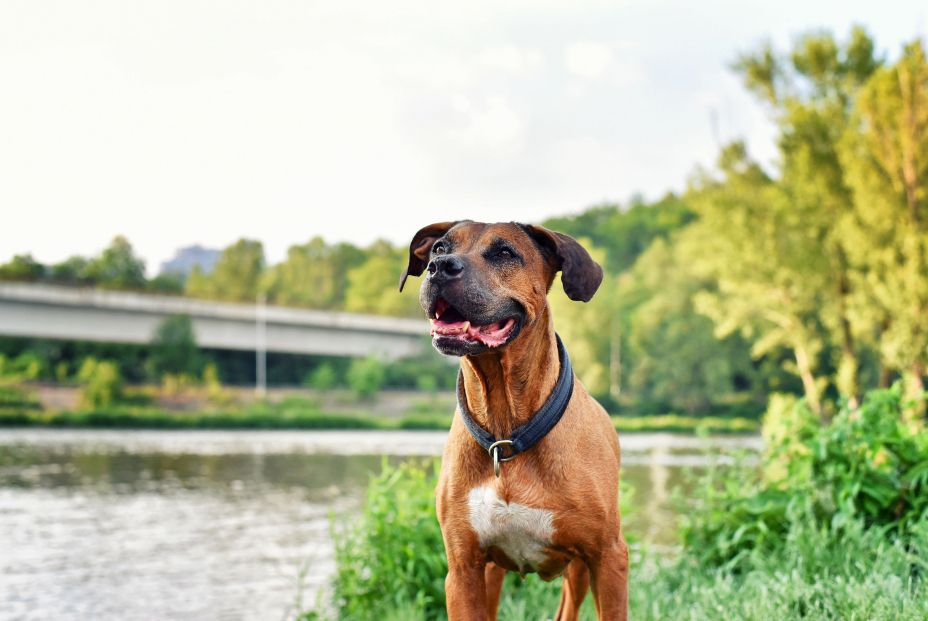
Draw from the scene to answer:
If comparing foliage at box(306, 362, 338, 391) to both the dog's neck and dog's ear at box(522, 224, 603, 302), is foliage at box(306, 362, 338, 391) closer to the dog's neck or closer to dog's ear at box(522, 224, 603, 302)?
the dog's neck

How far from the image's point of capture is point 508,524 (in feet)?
11.0

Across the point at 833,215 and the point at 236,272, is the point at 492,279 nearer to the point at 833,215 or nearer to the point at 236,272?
the point at 833,215

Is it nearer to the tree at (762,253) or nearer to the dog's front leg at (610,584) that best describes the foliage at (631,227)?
the tree at (762,253)

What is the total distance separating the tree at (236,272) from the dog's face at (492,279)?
2912 inches

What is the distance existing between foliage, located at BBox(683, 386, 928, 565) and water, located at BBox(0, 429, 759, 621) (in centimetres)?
73

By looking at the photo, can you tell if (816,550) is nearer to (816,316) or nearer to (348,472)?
(348,472)

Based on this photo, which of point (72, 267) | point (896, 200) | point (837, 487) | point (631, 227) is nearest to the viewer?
point (837, 487)

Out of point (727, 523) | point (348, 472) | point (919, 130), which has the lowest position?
point (348, 472)

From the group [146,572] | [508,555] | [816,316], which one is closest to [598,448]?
[508,555]

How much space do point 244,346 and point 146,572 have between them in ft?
129

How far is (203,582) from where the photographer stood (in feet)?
35.2

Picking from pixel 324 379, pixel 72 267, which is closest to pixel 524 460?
pixel 324 379

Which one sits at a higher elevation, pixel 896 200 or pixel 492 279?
pixel 896 200

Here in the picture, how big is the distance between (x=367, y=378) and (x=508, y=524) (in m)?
51.8
